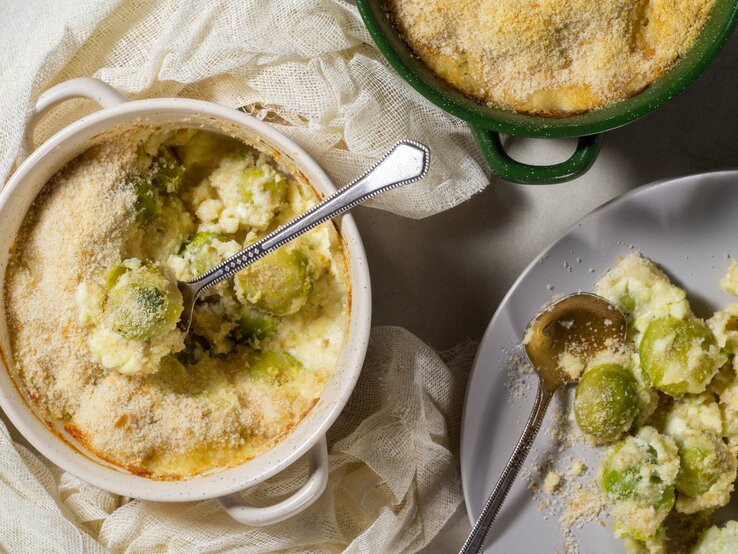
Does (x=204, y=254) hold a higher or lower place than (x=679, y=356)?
higher

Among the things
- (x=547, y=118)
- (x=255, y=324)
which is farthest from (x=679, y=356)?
(x=255, y=324)

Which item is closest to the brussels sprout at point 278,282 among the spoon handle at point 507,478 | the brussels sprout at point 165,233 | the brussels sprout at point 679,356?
the brussels sprout at point 165,233

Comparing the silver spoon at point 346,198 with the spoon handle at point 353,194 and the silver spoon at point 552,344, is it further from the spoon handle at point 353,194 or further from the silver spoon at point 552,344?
the silver spoon at point 552,344

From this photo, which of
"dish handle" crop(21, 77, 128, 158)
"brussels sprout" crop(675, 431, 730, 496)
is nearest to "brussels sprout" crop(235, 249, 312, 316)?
"dish handle" crop(21, 77, 128, 158)

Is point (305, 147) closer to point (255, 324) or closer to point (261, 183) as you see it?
point (261, 183)

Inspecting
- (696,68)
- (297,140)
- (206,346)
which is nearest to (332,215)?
(297,140)

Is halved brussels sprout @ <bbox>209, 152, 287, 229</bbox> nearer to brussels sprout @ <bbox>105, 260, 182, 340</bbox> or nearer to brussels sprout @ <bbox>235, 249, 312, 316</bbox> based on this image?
brussels sprout @ <bbox>235, 249, 312, 316</bbox>
